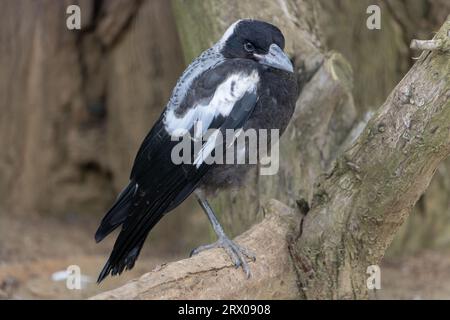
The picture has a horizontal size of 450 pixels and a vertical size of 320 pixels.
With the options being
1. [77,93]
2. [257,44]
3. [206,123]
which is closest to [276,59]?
[257,44]

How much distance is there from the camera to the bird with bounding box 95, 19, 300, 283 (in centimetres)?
400

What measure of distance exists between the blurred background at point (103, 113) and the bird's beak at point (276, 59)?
1932 mm

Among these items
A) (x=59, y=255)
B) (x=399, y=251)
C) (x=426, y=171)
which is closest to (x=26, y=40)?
(x=59, y=255)

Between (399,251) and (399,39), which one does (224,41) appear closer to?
(399,39)

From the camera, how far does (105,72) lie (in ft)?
22.1

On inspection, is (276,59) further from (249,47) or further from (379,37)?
(379,37)

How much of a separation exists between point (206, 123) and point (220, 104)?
0.12m

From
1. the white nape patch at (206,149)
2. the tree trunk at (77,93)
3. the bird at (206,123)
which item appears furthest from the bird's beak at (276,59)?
the tree trunk at (77,93)

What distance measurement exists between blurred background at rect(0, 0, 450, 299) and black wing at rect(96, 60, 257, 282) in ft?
5.71

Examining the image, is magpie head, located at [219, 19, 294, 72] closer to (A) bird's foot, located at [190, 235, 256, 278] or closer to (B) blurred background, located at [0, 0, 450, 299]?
(A) bird's foot, located at [190, 235, 256, 278]

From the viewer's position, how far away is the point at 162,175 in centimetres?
402

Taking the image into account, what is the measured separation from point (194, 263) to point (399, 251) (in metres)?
3.11

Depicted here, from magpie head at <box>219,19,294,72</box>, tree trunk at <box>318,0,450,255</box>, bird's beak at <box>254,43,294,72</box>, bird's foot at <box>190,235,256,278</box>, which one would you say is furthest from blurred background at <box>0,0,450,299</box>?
bird's foot at <box>190,235,256,278</box>

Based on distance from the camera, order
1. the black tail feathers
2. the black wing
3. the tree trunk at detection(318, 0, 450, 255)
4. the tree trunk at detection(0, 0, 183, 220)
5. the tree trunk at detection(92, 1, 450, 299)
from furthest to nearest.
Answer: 1. the tree trunk at detection(0, 0, 183, 220)
2. the tree trunk at detection(318, 0, 450, 255)
3. the black tail feathers
4. the black wing
5. the tree trunk at detection(92, 1, 450, 299)
